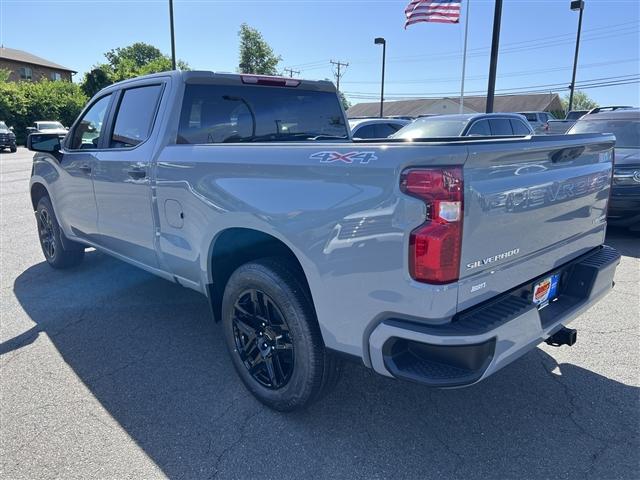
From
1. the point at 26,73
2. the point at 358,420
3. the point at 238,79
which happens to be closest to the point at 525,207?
the point at 358,420

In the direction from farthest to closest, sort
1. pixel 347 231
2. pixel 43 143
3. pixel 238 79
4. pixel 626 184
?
1. pixel 626 184
2. pixel 43 143
3. pixel 238 79
4. pixel 347 231

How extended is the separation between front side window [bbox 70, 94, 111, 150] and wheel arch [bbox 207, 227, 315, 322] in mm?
1947

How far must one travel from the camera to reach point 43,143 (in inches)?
184

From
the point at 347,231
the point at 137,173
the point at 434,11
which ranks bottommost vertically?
the point at 347,231

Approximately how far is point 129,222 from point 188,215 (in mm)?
918

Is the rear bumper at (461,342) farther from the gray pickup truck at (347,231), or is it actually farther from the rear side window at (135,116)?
the rear side window at (135,116)

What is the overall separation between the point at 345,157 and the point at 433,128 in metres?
7.47

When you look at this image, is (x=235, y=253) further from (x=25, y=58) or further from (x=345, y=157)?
(x=25, y=58)

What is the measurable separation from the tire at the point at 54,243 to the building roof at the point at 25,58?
61268 millimetres

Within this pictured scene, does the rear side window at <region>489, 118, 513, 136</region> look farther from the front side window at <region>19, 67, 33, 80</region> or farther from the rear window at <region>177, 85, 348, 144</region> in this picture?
the front side window at <region>19, 67, 33, 80</region>

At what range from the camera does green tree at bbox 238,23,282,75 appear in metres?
41.2

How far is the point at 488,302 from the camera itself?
85.3 inches

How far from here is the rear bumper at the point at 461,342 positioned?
193 centimetres

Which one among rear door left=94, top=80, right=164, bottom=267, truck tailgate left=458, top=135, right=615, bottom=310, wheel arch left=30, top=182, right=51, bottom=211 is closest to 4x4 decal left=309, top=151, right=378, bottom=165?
truck tailgate left=458, top=135, right=615, bottom=310
